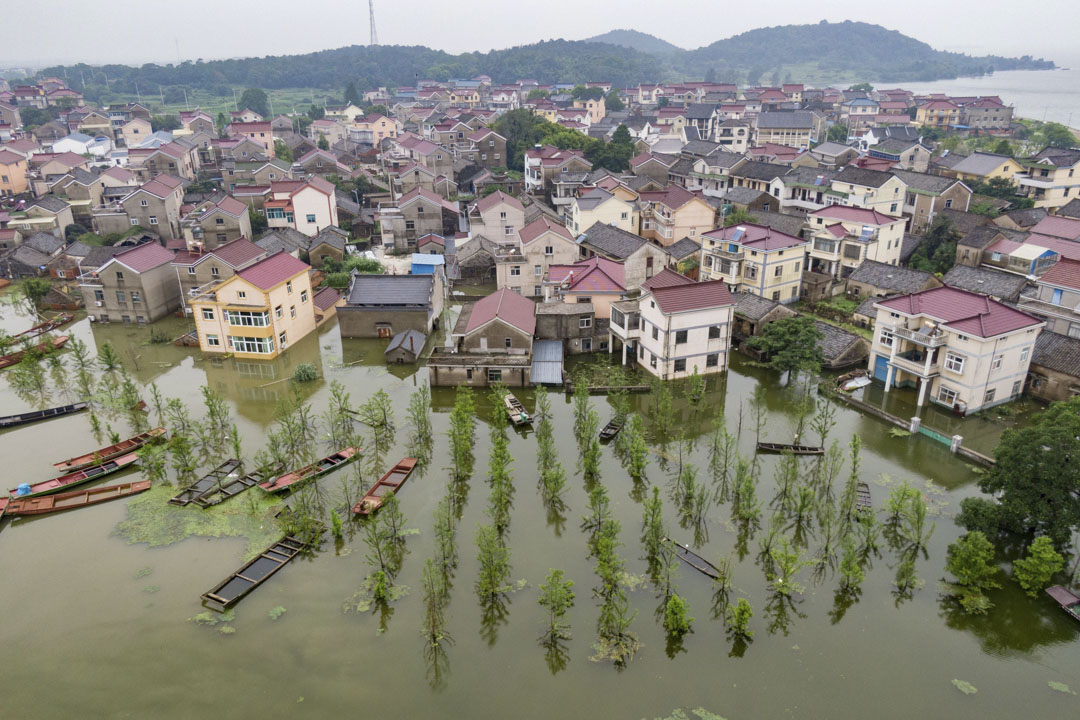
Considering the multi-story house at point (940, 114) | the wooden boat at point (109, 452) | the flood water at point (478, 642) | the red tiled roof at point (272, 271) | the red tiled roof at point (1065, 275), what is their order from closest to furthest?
the flood water at point (478, 642), the wooden boat at point (109, 452), the red tiled roof at point (1065, 275), the red tiled roof at point (272, 271), the multi-story house at point (940, 114)

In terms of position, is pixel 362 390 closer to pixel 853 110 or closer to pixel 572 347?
pixel 572 347

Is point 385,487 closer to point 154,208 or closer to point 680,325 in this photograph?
point 680,325

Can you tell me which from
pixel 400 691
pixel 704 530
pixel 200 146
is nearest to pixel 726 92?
pixel 200 146

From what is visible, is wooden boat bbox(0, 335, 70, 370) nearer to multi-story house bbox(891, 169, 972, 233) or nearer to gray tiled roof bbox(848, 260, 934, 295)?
gray tiled roof bbox(848, 260, 934, 295)

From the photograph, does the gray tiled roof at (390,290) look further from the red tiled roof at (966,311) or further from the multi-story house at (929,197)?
the multi-story house at (929,197)

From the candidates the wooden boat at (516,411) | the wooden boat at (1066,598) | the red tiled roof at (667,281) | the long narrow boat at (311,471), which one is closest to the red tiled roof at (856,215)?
the red tiled roof at (667,281)

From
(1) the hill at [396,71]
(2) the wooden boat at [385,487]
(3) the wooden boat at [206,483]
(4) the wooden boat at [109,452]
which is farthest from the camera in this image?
(1) the hill at [396,71]
